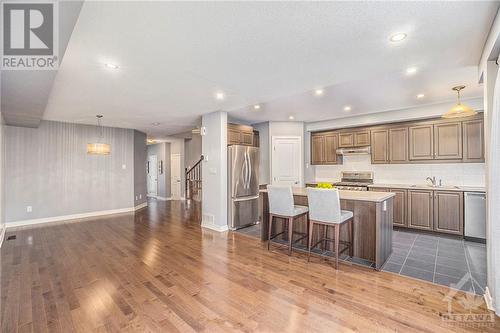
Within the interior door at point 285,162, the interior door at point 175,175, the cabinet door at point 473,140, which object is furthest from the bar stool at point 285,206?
the interior door at point 175,175

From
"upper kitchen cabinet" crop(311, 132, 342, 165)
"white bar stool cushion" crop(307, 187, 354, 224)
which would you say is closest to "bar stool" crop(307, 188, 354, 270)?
"white bar stool cushion" crop(307, 187, 354, 224)

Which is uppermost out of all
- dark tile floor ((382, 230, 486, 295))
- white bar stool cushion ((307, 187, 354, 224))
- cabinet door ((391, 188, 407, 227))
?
white bar stool cushion ((307, 187, 354, 224))

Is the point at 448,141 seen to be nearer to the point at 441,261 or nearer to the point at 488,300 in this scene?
the point at 441,261

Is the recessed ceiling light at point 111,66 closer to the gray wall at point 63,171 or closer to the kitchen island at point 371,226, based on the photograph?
the kitchen island at point 371,226

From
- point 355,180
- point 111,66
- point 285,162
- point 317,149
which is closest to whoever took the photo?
point 111,66

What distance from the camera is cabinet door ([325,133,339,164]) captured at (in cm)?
605

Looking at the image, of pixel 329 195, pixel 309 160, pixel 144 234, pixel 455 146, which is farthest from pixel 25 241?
pixel 455 146

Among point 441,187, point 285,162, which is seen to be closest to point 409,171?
point 441,187

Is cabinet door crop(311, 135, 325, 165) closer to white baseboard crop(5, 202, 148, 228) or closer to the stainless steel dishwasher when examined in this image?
the stainless steel dishwasher

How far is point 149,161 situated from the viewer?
11188mm

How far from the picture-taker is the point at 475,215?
405 centimetres

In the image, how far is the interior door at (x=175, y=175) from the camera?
378 inches

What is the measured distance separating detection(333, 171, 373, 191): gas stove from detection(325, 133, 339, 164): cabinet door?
0.46m

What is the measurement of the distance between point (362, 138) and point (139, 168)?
6.86 metres
